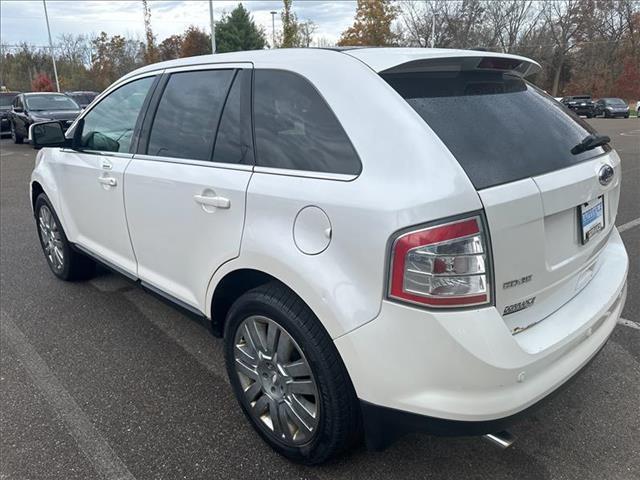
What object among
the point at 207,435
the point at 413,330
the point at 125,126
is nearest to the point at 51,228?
the point at 125,126

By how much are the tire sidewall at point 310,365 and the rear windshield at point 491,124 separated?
0.89 meters

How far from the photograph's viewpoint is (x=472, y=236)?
5.57ft

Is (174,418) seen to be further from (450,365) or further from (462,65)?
(462,65)

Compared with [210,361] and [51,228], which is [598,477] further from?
[51,228]

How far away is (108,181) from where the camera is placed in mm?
3262

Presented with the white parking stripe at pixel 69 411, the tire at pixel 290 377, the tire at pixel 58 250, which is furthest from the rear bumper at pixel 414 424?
the tire at pixel 58 250

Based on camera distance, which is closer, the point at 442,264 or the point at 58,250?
the point at 442,264

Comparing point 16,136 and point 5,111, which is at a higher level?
point 5,111

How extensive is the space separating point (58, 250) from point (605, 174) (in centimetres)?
420

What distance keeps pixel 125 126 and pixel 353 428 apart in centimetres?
240

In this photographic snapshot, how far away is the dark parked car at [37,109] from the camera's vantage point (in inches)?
594

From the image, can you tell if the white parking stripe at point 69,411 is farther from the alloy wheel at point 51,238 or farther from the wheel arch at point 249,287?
the alloy wheel at point 51,238

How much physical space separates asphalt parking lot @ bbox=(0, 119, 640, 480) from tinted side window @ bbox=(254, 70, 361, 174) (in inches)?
53.2

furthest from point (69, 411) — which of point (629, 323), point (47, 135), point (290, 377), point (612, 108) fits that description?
point (612, 108)
